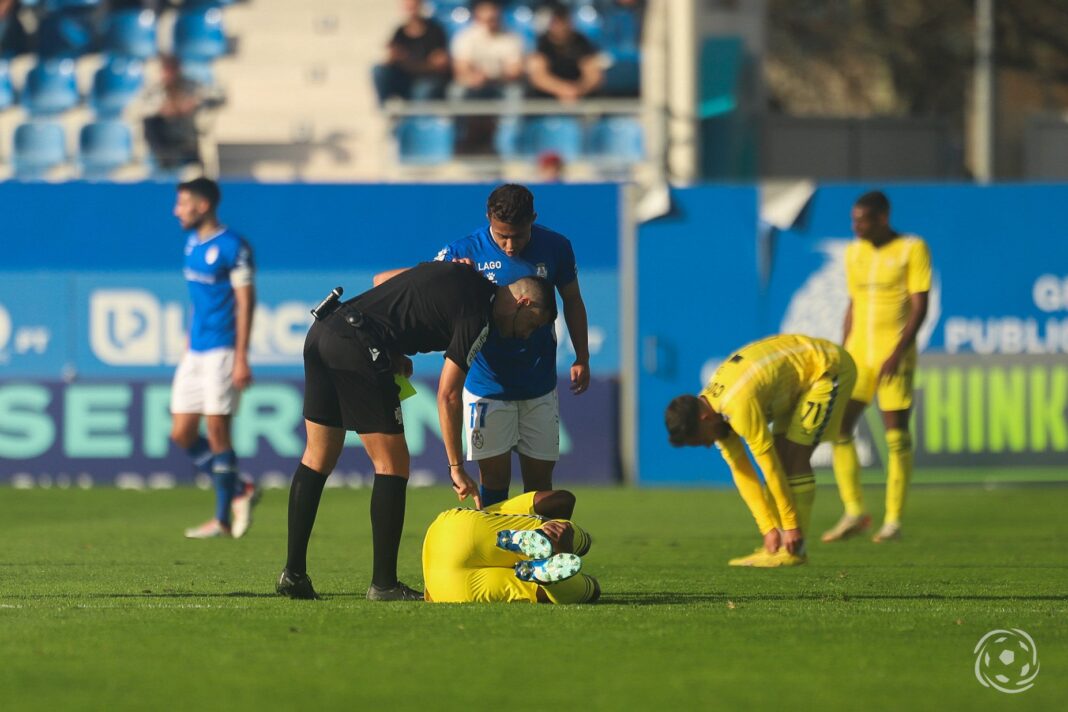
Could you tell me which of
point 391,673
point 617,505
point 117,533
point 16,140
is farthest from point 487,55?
point 391,673

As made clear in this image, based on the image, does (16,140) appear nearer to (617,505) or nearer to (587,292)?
(587,292)

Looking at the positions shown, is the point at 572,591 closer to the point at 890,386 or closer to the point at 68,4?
the point at 890,386

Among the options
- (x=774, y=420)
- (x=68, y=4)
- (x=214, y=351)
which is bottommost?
(x=774, y=420)

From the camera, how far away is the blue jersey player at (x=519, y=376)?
29.2 ft

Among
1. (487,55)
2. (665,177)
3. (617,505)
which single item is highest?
(487,55)

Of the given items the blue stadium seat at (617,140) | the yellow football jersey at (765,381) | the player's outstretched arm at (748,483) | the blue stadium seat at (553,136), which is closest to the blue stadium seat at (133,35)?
the blue stadium seat at (553,136)

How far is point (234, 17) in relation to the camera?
944 inches

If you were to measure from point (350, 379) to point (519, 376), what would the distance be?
132 cm

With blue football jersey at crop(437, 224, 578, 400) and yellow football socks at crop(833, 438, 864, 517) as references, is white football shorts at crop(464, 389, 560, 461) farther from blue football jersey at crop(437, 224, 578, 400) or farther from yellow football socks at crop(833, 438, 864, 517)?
yellow football socks at crop(833, 438, 864, 517)

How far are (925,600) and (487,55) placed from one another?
14519 mm

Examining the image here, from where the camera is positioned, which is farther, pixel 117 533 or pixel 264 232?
pixel 264 232

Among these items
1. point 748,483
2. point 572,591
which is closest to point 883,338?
point 748,483

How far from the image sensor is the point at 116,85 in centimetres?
2303

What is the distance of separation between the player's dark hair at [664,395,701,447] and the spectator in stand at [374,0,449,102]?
12.6 m
